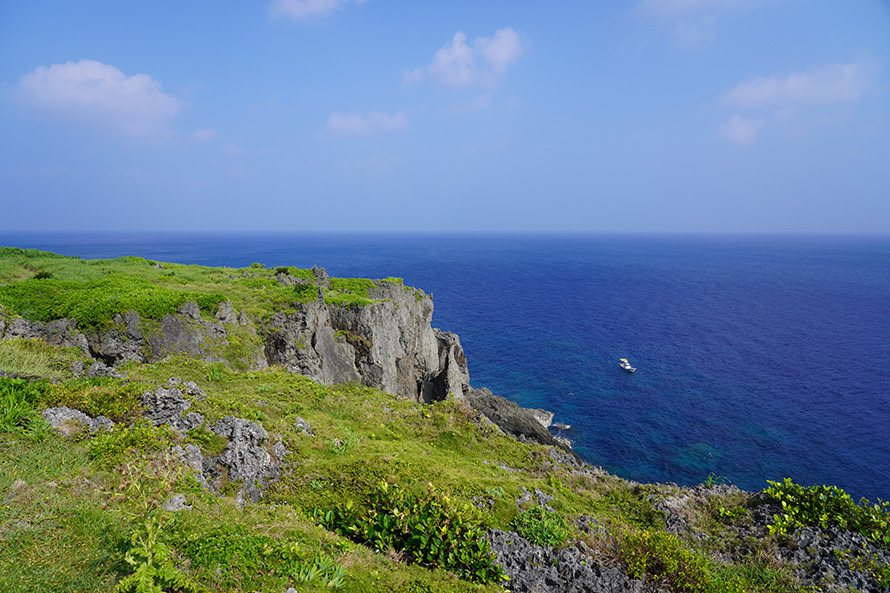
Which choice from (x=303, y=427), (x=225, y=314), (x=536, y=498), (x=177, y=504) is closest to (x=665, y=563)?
(x=536, y=498)

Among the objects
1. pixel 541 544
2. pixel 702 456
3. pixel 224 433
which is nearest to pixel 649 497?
pixel 541 544

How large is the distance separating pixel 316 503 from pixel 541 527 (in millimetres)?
5970

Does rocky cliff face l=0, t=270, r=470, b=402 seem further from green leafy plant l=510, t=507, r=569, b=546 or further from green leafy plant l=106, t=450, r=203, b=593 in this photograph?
green leafy plant l=510, t=507, r=569, b=546

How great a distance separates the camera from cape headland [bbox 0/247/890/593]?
6473 mm

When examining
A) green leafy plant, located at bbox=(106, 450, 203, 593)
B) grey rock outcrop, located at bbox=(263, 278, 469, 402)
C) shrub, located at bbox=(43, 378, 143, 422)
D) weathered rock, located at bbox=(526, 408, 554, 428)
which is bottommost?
weathered rock, located at bbox=(526, 408, 554, 428)

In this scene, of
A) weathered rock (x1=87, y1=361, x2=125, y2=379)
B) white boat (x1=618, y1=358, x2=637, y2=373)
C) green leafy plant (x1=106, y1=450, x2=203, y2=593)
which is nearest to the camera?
green leafy plant (x1=106, y1=450, x2=203, y2=593)

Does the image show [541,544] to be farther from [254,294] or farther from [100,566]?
[254,294]

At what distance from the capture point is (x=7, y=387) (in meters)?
9.52

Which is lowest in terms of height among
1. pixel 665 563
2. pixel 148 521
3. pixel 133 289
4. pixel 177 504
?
pixel 665 563

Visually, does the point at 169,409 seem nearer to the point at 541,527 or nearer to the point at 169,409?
the point at 169,409

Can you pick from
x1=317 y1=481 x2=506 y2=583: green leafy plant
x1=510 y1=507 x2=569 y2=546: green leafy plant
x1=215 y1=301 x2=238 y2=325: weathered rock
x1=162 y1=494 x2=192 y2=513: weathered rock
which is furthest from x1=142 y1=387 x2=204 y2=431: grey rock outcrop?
x1=215 y1=301 x2=238 y2=325: weathered rock

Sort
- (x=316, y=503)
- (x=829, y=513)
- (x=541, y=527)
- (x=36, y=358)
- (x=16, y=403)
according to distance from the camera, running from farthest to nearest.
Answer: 1. (x=36, y=358)
2. (x=829, y=513)
3. (x=541, y=527)
4. (x=316, y=503)
5. (x=16, y=403)

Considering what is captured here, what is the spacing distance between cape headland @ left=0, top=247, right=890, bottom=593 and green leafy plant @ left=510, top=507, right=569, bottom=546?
49mm

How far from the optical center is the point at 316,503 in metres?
10.2
